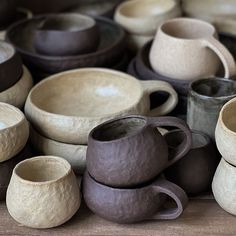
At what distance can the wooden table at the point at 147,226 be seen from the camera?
61cm

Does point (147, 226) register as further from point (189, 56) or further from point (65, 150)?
point (189, 56)

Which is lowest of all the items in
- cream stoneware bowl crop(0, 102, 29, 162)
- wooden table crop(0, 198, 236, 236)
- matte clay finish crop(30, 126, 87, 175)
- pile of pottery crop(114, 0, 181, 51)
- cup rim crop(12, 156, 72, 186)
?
wooden table crop(0, 198, 236, 236)

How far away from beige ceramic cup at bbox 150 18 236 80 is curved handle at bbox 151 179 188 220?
20 centimetres

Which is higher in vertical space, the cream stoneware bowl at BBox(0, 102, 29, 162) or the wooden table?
the cream stoneware bowl at BBox(0, 102, 29, 162)

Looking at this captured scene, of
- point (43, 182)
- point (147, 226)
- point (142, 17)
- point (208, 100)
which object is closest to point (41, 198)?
point (43, 182)

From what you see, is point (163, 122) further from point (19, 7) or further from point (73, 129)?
point (19, 7)

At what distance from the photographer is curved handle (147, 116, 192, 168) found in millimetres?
598

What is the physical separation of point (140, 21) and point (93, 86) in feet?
0.50

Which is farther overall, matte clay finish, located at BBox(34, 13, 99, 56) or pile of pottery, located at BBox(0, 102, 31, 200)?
matte clay finish, located at BBox(34, 13, 99, 56)

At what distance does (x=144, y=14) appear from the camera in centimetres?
98

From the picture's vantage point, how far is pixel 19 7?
3.50 feet

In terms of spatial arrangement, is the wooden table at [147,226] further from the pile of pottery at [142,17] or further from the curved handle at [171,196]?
the pile of pottery at [142,17]

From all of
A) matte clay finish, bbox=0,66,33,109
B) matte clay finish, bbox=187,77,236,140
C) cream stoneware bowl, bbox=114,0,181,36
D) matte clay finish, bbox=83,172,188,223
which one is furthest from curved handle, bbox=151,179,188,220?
cream stoneware bowl, bbox=114,0,181,36

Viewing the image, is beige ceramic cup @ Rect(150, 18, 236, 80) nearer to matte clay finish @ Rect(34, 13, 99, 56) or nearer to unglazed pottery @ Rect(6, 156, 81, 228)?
matte clay finish @ Rect(34, 13, 99, 56)
